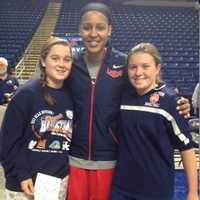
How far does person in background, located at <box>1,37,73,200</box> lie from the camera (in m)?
1.48

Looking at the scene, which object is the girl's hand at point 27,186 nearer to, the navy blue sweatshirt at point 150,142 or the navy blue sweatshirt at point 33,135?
the navy blue sweatshirt at point 33,135

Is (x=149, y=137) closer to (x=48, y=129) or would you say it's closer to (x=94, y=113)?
(x=94, y=113)

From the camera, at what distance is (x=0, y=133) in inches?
61.0

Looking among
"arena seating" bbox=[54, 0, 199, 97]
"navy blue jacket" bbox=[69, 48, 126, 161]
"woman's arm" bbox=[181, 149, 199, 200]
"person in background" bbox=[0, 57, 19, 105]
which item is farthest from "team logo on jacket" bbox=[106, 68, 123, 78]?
"arena seating" bbox=[54, 0, 199, 97]

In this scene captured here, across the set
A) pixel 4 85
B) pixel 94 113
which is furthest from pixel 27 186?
pixel 4 85

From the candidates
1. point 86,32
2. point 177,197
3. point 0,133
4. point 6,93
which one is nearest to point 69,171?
point 0,133

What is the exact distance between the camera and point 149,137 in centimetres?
149

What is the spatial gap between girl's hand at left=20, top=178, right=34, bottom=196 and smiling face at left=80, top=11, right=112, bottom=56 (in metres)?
0.59

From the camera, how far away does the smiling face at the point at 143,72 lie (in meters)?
1.50

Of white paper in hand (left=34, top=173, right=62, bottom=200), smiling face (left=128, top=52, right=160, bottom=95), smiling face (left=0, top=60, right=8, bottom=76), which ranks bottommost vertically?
white paper in hand (left=34, top=173, right=62, bottom=200)

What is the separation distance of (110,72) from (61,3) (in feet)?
A: 43.8

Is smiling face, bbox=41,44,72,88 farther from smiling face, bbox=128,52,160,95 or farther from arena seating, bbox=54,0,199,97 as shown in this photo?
arena seating, bbox=54,0,199,97

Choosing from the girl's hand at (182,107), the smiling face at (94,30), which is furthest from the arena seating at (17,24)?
the girl's hand at (182,107)

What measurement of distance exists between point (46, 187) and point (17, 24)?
11.7 meters
